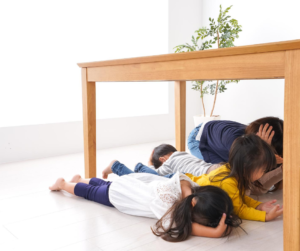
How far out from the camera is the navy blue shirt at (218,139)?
1.83 metres

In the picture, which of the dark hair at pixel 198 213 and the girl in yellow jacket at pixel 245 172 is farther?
the girl in yellow jacket at pixel 245 172

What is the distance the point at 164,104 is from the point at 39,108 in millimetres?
1396

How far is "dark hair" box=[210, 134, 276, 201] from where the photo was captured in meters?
1.43

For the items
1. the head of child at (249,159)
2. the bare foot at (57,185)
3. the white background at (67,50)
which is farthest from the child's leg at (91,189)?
the white background at (67,50)

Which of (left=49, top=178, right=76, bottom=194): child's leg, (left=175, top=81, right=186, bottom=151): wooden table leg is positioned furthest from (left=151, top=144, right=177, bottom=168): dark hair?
(left=49, top=178, right=76, bottom=194): child's leg

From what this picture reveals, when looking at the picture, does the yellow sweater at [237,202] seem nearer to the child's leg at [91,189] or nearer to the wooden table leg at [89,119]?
the child's leg at [91,189]

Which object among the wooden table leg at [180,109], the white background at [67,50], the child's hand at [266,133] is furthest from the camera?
the white background at [67,50]

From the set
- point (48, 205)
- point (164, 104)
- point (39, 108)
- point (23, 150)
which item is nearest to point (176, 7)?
point (164, 104)

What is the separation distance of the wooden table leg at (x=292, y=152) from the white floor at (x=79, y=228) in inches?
7.7

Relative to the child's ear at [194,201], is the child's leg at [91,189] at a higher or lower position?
lower

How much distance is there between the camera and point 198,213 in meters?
1.31

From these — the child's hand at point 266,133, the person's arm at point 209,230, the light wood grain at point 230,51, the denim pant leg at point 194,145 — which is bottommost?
the person's arm at point 209,230

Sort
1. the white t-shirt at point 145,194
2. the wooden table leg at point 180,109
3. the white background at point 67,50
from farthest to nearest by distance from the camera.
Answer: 1. the white background at point 67,50
2. the wooden table leg at point 180,109
3. the white t-shirt at point 145,194

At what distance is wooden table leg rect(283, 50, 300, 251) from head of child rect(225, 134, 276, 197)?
35 cm
